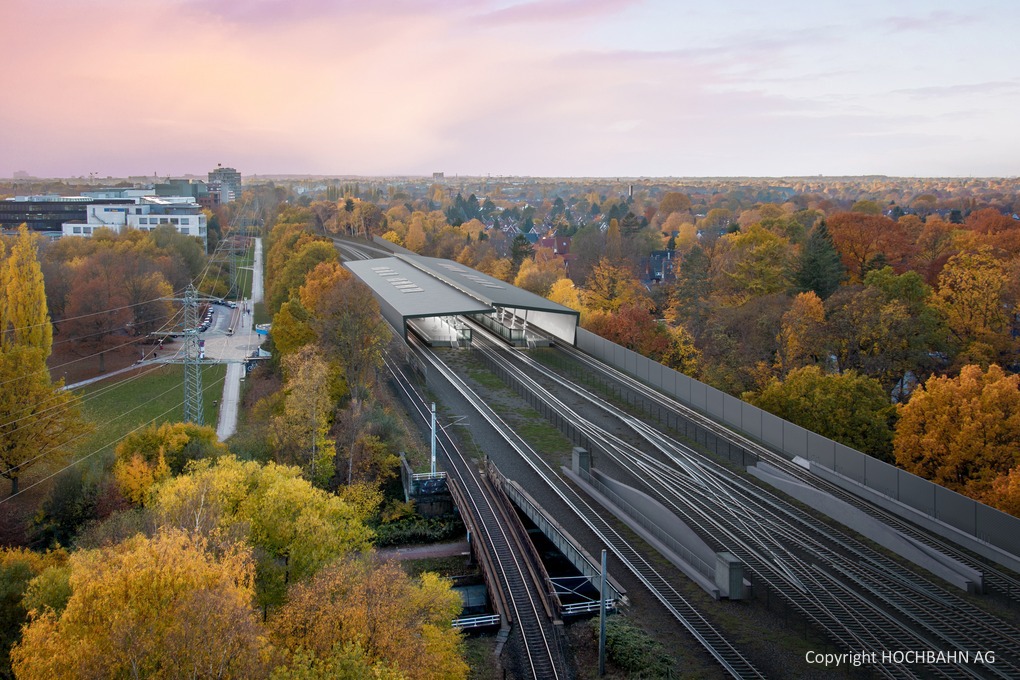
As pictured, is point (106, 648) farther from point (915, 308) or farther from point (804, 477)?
point (915, 308)

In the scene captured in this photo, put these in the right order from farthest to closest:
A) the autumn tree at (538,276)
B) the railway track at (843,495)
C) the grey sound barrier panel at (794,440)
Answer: the autumn tree at (538,276) → the grey sound barrier panel at (794,440) → the railway track at (843,495)

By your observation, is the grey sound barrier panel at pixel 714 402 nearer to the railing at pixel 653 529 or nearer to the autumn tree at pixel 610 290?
the railing at pixel 653 529

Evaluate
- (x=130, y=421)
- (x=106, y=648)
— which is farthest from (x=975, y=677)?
(x=130, y=421)

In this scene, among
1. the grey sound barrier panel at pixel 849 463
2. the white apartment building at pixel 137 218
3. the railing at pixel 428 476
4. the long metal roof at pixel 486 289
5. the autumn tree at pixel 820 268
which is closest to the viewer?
the grey sound barrier panel at pixel 849 463

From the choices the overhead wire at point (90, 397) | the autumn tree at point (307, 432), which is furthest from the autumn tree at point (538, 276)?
the autumn tree at point (307, 432)

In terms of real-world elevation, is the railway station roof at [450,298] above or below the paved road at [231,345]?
above

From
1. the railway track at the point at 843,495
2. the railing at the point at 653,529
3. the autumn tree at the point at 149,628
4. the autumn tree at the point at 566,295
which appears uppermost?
the autumn tree at the point at 566,295

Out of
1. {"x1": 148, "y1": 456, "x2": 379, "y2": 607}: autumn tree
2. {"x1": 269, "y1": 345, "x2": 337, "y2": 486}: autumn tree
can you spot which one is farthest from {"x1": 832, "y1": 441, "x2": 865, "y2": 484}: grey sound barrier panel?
{"x1": 269, "y1": 345, "x2": 337, "y2": 486}: autumn tree
